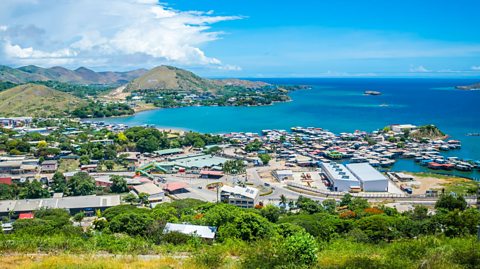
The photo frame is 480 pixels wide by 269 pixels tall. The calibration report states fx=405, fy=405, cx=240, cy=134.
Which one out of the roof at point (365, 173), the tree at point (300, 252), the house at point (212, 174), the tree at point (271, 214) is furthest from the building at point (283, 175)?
the tree at point (300, 252)

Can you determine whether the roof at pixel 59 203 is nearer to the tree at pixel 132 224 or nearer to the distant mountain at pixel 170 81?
the tree at pixel 132 224

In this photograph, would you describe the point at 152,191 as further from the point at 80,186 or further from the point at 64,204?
the point at 64,204

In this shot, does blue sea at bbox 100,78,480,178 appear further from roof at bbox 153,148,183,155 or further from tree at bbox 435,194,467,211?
tree at bbox 435,194,467,211

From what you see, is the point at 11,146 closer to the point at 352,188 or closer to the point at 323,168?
the point at 323,168

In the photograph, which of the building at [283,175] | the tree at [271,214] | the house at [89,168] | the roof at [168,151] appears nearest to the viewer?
the tree at [271,214]

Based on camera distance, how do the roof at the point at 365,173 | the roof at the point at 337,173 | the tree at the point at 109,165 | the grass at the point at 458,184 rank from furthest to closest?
the tree at the point at 109,165
the roof at the point at 337,173
the roof at the point at 365,173
the grass at the point at 458,184

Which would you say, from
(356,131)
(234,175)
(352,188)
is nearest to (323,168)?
(352,188)

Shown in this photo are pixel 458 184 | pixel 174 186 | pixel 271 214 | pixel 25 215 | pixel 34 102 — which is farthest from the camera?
pixel 34 102

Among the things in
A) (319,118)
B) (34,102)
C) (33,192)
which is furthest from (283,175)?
(34,102)
